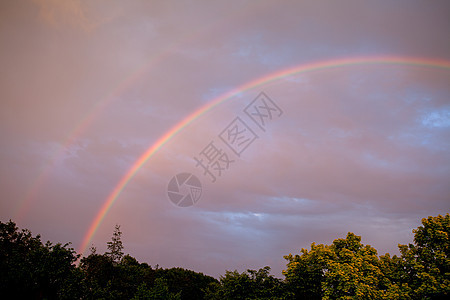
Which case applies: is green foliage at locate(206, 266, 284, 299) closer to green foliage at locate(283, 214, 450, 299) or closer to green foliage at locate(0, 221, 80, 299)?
green foliage at locate(283, 214, 450, 299)

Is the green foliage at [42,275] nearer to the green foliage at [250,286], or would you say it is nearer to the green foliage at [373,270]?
the green foliage at [250,286]

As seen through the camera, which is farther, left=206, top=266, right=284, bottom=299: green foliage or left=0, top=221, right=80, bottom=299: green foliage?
left=206, top=266, right=284, bottom=299: green foliage

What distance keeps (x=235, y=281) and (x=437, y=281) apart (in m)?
18.1

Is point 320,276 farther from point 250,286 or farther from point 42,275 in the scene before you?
point 42,275

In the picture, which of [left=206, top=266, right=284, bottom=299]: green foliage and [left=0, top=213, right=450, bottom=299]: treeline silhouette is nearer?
[left=0, top=213, right=450, bottom=299]: treeline silhouette

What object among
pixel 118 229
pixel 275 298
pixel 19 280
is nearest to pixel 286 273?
pixel 275 298

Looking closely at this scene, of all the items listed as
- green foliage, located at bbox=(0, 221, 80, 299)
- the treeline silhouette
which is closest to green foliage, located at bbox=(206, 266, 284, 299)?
the treeline silhouette

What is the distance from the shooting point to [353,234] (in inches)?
1217

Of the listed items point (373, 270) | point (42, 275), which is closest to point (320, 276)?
point (373, 270)

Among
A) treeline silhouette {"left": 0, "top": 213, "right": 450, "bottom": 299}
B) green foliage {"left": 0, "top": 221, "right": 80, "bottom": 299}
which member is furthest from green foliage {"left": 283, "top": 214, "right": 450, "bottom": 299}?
green foliage {"left": 0, "top": 221, "right": 80, "bottom": 299}

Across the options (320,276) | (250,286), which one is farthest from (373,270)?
(250,286)

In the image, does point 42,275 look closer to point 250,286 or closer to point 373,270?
point 250,286

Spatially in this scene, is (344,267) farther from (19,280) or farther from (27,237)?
(27,237)

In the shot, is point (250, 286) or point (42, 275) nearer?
point (42, 275)
